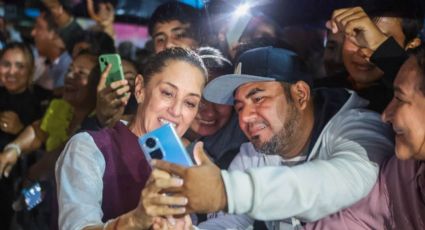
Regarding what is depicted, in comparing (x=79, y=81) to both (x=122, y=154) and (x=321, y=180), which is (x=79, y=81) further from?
(x=321, y=180)

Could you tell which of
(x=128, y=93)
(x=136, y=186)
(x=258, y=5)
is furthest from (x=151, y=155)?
(x=258, y=5)

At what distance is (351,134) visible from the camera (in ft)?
3.90

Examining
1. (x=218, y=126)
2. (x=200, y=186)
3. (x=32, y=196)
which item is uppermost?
(x=200, y=186)

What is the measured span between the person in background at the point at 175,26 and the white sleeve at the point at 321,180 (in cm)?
58

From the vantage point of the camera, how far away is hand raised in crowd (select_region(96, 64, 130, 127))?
1.48 m

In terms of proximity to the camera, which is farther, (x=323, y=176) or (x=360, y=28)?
(x=360, y=28)

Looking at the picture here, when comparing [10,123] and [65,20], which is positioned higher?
[65,20]

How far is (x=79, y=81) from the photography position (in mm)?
1852

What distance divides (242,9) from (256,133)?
0.55 meters

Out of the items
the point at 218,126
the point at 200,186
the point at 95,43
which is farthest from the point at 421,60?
the point at 95,43

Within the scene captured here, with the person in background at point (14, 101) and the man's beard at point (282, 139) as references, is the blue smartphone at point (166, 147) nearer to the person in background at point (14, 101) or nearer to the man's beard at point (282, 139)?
the man's beard at point (282, 139)

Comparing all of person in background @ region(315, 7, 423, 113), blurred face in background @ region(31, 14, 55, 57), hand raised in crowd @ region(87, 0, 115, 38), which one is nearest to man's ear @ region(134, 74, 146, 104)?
person in background @ region(315, 7, 423, 113)

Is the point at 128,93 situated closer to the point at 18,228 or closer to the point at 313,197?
the point at 313,197

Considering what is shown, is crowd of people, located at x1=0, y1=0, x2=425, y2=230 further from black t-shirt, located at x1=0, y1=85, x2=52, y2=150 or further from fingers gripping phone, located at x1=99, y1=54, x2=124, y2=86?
black t-shirt, located at x1=0, y1=85, x2=52, y2=150
